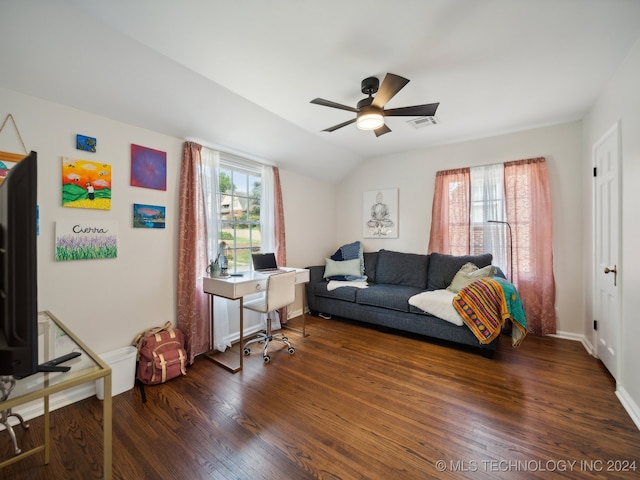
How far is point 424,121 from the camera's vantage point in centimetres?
307

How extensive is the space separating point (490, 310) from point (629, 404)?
1.01 meters

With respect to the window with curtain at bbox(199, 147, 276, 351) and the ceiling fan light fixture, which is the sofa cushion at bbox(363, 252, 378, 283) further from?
the ceiling fan light fixture

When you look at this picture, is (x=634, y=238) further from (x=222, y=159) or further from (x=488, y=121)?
(x=222, y=159)

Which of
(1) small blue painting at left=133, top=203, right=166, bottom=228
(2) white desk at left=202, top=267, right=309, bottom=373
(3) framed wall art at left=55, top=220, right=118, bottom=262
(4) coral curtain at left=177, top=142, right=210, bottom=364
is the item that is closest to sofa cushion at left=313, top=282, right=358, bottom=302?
(2) white desk at left=202, top=267, right=309, bottom=373

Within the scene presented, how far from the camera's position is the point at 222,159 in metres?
3.10

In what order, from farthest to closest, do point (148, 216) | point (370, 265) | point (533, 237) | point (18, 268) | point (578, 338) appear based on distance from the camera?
point (370, 265), point (533, 237), point (578, 338), point (148, 216), point (18, 268)

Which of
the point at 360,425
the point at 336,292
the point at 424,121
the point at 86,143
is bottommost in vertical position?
the point at 360,425

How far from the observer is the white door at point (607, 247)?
2.10m

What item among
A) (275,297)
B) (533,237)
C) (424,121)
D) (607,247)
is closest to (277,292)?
(275,297)

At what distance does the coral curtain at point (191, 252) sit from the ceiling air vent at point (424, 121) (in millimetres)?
2427

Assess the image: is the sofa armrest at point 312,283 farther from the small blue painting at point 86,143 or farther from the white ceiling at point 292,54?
the small blue painting at point 86,143

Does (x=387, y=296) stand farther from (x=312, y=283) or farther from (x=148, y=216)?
(x=148, y=216)

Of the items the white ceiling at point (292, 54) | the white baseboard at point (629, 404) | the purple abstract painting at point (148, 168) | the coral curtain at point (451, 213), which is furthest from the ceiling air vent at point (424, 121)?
the white baseboard at point (629, 404)

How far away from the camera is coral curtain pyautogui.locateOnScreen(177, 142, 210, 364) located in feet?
8.51
